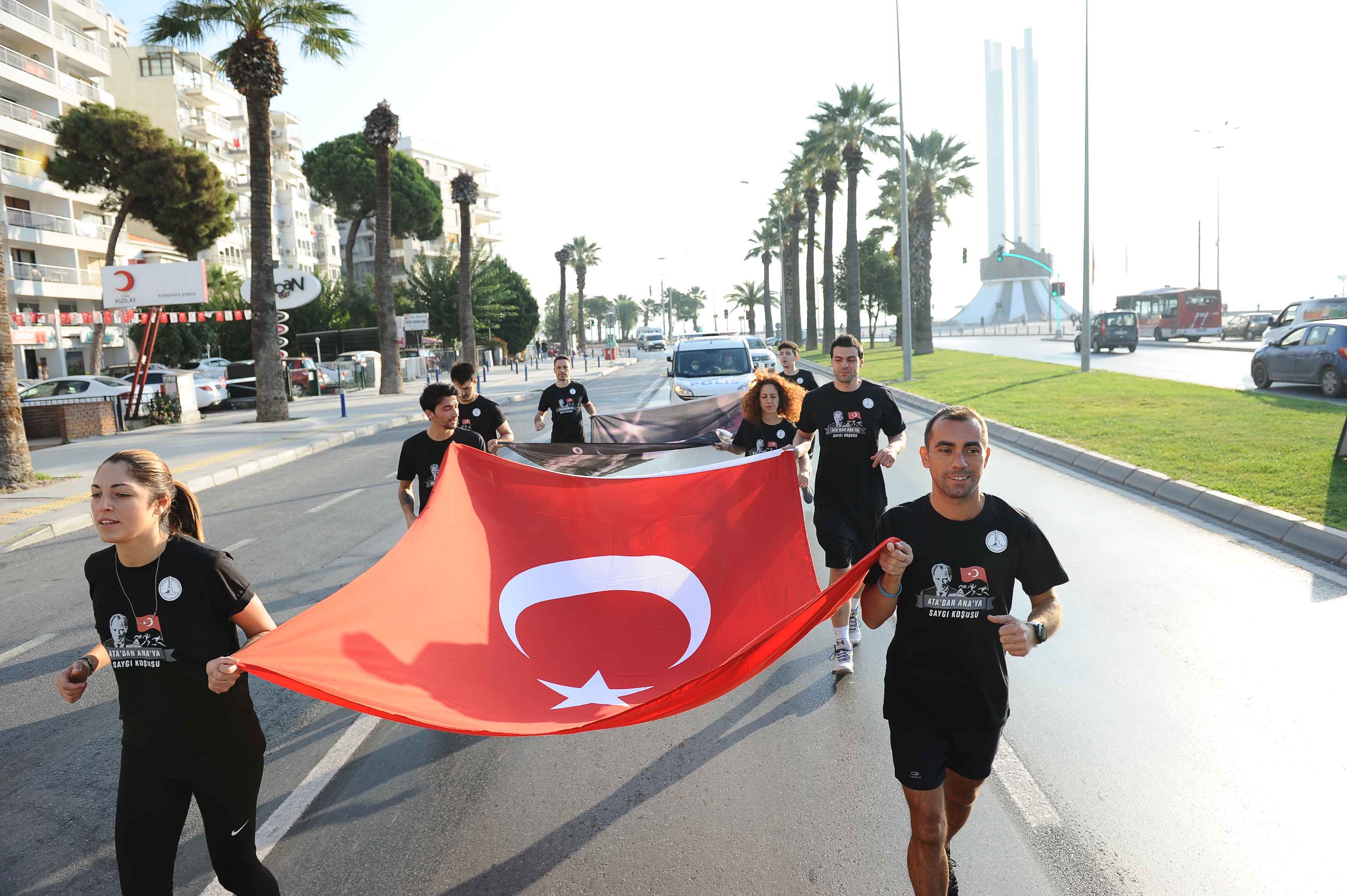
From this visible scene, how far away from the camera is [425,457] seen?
6.56m

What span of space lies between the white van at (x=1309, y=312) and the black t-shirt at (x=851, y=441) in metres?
27.7

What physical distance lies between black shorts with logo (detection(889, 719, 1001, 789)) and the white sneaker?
2.79 meters

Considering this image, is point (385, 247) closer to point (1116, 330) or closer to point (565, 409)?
point (565, 409)

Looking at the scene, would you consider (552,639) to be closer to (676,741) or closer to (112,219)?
(676,741)

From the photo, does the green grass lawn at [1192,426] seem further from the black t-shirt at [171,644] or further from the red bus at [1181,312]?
the red bus at [1181,312]

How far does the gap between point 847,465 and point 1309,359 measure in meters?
20.0

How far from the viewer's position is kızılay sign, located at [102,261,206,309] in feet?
92.1

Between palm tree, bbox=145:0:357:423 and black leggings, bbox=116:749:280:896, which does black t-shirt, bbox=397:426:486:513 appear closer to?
black leggings, bbox=116:749:280:896

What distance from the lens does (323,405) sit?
35.2m

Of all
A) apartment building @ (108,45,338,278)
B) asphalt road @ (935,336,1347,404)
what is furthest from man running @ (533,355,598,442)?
apartment building @ (108,45,338,278)

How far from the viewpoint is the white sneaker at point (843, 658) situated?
612 cm

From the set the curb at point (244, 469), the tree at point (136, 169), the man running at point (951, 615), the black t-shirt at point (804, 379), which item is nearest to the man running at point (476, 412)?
the curb at point (244, 469)

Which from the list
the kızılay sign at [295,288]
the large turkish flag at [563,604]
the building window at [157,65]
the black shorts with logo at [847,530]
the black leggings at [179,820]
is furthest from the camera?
the building window at [157,65]

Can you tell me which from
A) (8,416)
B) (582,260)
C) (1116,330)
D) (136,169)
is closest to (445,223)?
(582,260)
